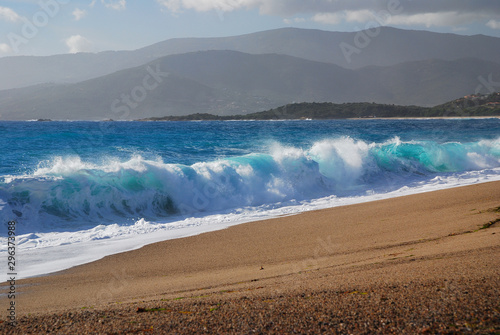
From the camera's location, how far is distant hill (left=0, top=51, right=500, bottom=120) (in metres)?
129

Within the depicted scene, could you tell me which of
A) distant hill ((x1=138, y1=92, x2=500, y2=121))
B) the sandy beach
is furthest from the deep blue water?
distant hill ((x1=138, y1=92, x2=500, y2=121))

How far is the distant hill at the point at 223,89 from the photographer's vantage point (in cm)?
12900

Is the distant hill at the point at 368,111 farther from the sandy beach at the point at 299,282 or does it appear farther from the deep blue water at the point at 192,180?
the sandy beach at the point at 299,282

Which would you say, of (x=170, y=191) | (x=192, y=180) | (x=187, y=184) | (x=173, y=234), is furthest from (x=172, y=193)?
(x=173, y=234)

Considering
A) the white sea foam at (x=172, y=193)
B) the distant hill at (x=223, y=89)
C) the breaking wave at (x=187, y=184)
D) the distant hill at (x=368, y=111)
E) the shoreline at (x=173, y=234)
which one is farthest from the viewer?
the distant hill at (x=223, y=89)

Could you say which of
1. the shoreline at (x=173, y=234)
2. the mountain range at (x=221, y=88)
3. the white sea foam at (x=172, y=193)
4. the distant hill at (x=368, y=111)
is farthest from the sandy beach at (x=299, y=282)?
the mountain range at (x=221, y=88)

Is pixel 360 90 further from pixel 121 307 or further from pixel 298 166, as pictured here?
pixel 121 307

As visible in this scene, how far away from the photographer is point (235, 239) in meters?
7.64

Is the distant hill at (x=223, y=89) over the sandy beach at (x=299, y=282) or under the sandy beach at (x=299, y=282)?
over

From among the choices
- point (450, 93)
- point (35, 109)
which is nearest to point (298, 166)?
point (35, 109)

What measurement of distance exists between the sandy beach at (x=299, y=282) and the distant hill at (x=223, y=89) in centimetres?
11796

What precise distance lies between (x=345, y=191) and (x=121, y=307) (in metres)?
11.4

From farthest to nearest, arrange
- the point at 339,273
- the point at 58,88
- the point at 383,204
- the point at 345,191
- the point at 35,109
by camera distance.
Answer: the point at 58,88
the point at 35,109
the point at 345,191
the point at 383,204
the point at 339,273

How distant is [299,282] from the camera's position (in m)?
4.23
